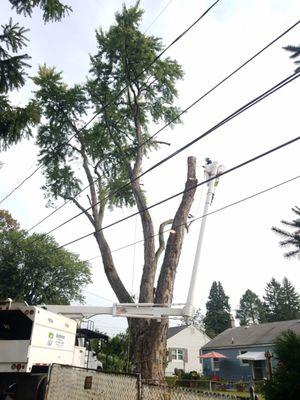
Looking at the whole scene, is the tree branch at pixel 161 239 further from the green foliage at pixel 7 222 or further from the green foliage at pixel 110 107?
the green foliage at pixel 7 222

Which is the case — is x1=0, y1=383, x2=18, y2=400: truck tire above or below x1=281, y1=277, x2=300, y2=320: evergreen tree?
below

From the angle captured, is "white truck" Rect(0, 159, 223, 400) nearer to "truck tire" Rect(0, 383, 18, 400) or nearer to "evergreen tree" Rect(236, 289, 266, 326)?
"truck tire" Rect(0, 383, 18, 400)

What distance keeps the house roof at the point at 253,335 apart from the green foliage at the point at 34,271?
16066mm

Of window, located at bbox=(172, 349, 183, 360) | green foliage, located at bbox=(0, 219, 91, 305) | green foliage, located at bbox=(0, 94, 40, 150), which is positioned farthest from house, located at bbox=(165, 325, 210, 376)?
green foliage, located at bbox=(0, 94, 40, 150)

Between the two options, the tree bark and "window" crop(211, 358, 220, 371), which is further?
"window" crop(211, 358, 220, 371)

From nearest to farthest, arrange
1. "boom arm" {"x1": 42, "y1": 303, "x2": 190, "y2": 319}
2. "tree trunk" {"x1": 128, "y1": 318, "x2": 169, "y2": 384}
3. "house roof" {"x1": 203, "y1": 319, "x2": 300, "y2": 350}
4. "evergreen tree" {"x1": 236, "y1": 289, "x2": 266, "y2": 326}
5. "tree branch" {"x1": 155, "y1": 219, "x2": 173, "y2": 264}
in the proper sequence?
"tree trunk" {"x1": 128, "y1": 318, "x2": 169, "y2": 384}, "boom arm" {"x1": 42, "y1": 303, "x2": 190, "y2": 319}, "tree branch" {"x1": 155, "y1": 219, "x2": 173, "y2": 264}, "house roof" {"x1": 203, "y1": 319, "x2": 300, "y2": 350}, "evergreen tree" {"x1": 236, "y1": 289, "x2": 266, "y2": 326}

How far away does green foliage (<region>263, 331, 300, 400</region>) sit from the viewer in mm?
5125

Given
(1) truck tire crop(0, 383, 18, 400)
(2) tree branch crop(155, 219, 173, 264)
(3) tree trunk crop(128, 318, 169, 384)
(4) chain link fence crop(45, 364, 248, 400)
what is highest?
(2) tree branch crop(155, 219, 173, 264)

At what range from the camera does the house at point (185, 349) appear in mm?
39531

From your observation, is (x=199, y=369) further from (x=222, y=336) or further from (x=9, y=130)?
(x=9, y=130)

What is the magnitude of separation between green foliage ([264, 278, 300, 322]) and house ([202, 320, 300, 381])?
1863 inches

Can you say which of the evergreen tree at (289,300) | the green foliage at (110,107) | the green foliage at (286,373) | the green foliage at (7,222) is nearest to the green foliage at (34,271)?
the green foliage at (7,222)

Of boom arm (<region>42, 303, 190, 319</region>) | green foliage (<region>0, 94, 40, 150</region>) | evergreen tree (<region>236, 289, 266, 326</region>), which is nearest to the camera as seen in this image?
green foliage (<region>0, 94, 40, 150</region>)

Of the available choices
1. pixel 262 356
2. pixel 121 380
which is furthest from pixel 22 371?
pixel 262 356
